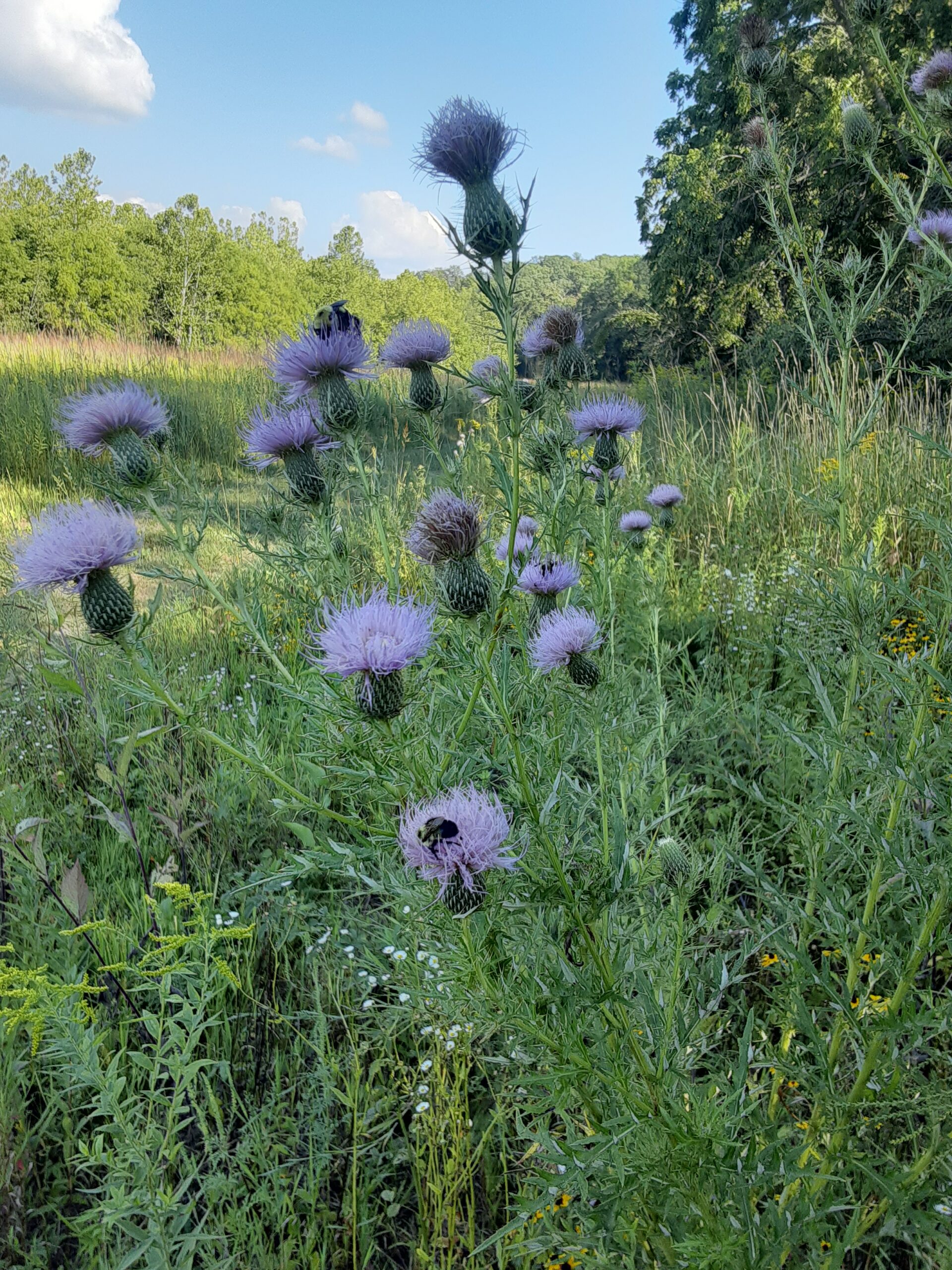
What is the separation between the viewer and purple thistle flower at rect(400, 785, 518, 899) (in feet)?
3.57

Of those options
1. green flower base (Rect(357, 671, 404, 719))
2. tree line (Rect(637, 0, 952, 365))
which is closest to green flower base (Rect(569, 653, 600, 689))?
green flower base (Rect(357, 671, 404, 719))

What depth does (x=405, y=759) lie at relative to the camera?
1307mm

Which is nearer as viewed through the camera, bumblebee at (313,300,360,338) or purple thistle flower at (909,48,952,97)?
bumblebee at (313,300,360,338)

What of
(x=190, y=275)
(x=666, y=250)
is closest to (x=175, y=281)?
(x=190, y=275)

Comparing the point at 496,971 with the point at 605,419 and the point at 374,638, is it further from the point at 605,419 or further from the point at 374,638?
the point at 605,419

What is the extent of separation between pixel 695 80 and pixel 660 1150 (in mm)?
28325

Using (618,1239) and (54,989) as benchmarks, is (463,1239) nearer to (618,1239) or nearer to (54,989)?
(618,1239)

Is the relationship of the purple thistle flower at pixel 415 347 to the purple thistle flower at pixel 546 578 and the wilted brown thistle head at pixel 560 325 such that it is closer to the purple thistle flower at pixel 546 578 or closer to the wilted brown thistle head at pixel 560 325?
the wilted brown thistle head at pixel 560 325

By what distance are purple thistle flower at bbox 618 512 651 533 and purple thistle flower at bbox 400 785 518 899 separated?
8.42 feet

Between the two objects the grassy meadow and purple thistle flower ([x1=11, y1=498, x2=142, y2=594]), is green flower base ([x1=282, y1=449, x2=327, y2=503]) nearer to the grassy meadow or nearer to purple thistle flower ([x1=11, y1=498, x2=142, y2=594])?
the grassy meadow

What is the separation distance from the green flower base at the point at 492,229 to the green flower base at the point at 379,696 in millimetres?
795

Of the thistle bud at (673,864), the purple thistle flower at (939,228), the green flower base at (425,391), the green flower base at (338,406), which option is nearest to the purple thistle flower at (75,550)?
the green flower base at (338,406)

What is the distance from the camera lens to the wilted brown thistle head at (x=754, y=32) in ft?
9.33

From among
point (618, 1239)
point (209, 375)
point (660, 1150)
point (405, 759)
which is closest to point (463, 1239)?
point (618, 1239)
